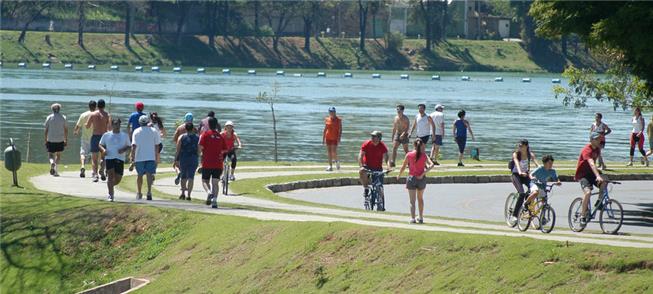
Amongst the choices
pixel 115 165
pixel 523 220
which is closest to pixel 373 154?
pixel 115 165

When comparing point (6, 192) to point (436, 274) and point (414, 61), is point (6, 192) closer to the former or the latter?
point (436, 274)

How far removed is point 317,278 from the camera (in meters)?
19.1

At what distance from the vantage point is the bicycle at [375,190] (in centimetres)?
2728

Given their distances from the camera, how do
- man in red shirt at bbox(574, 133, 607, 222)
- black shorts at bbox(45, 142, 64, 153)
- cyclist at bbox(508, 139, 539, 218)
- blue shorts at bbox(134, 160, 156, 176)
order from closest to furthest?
man in red shirt at bbox(574, 133, 607, 222), cyclist at bbox(508, 139, 539, 218), blue shorts at bbox(134, 160, 156, 176), black shorts at bbox(45, 142, 64, 153)

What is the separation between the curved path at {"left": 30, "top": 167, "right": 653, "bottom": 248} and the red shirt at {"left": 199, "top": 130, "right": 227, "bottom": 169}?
2.78 ft

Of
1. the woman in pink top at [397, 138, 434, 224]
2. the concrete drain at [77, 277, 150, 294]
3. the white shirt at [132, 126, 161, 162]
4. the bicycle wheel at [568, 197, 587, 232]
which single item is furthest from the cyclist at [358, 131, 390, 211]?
the concrete drain at [77, 277, 150, 294]

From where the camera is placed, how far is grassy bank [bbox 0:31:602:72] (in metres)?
152

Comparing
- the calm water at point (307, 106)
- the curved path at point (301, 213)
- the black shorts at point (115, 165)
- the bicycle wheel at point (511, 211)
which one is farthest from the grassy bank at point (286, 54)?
the bicycle wheel at point (511, 211)

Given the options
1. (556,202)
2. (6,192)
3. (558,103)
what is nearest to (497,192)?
(556,202)

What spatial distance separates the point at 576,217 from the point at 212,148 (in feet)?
22.5

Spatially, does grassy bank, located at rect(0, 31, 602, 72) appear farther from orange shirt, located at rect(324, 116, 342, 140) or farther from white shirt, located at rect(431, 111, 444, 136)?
orange shirt, located at rect(324, 116, 342, 140)

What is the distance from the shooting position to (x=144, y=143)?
25.4 m

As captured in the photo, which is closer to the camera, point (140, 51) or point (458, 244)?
point (458, 244)

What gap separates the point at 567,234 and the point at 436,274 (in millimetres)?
3564
